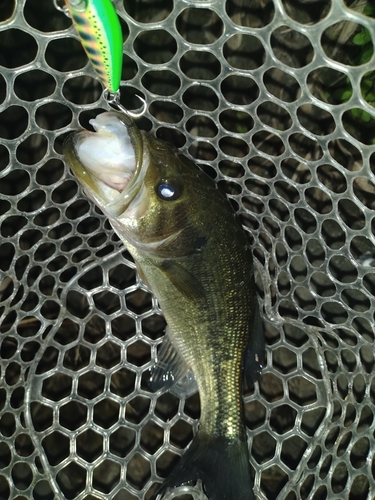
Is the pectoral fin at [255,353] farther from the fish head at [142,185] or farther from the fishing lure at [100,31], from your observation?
the fishing lure at [100,31]

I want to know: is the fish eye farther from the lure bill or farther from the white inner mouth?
the lure bill

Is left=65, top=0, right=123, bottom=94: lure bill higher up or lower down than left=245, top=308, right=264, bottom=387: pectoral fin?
higher up

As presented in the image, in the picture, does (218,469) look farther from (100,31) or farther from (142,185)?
(100,31)

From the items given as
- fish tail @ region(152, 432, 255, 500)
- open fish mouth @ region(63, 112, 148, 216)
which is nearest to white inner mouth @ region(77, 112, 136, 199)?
open fish mouth @ region(63, 112, 148, 216)

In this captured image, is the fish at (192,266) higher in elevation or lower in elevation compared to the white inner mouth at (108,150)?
lower

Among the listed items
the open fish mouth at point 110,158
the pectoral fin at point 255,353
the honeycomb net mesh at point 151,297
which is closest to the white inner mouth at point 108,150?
the open fish mouth at point 110,158

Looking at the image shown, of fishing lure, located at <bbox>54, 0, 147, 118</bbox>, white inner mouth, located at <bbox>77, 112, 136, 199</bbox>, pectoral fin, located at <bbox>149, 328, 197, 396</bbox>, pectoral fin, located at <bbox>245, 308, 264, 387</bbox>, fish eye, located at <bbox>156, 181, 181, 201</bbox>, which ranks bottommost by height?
pectoral fin, located at <bbox>149, 328, 197, 396</bbox>

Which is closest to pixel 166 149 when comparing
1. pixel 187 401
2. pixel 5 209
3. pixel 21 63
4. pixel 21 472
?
pixel 21 63
